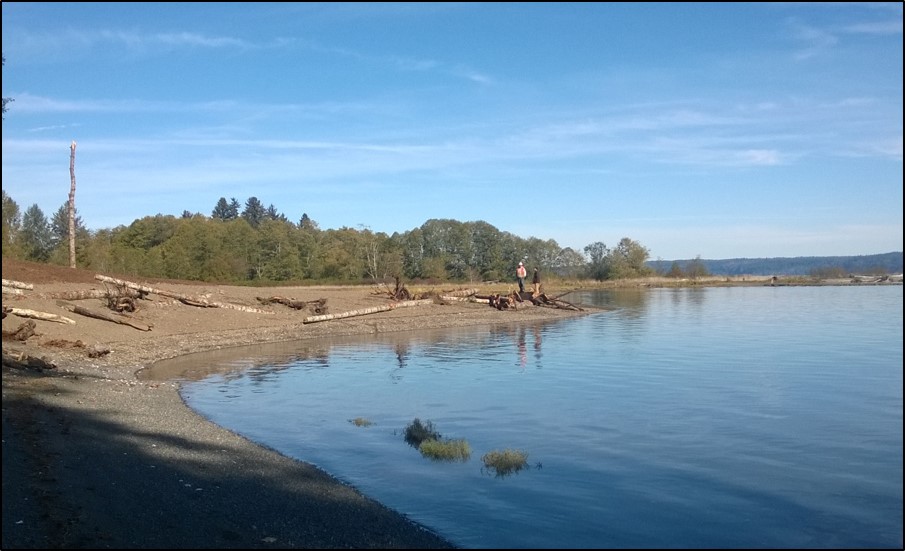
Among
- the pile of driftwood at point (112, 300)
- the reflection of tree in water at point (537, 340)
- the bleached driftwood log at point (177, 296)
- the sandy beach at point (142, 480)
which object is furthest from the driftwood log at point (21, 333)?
the reflection of tree in water at point (537, 340)

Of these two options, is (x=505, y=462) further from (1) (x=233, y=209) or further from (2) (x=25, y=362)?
(1) (x=233, y=209)

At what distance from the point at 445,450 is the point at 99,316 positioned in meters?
18.6

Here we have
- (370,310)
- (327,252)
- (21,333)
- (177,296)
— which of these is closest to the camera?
(21,333)

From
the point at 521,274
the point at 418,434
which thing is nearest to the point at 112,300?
the point at 418,434

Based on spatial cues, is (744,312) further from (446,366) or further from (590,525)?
(590,525)

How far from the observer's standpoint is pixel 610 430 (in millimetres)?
13578

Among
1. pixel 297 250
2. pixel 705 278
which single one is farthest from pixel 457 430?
pixel 705 278

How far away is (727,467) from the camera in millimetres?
10977

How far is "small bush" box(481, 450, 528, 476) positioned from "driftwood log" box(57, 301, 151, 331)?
1918 cm

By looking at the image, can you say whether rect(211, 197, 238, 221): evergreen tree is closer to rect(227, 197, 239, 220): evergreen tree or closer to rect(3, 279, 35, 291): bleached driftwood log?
rect(227, 197, 239, 220): evergreen tree

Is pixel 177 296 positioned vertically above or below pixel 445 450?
above

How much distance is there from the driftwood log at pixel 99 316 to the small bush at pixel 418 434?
16.9 meters

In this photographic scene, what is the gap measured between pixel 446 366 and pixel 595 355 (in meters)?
5.45

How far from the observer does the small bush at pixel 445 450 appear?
38.4ft
